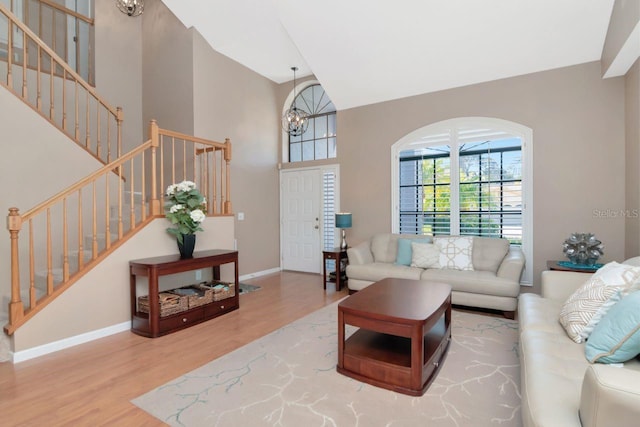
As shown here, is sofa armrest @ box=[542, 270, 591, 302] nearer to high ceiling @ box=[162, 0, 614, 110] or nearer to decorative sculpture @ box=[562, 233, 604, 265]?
decorative sculpture @ box=[562, 233, 604, 265]

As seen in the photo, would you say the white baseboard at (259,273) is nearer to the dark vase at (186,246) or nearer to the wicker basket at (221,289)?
the wicker basket at (221,289)

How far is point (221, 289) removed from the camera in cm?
394

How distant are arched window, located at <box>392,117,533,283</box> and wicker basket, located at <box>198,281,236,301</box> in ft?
8.80

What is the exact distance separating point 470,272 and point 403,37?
3.04 meters

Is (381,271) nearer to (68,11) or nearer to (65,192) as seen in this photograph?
(65,192)

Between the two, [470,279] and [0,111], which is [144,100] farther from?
[470,279]

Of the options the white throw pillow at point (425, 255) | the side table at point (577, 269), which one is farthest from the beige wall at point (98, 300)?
the side table at point (577, 269)

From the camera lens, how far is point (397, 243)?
16.0 ft

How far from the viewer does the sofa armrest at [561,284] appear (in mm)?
2812

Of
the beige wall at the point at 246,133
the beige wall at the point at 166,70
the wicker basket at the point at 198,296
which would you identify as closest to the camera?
the wicker basket at the point at 198,296

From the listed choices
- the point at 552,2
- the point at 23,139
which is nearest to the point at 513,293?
the point at 552,2

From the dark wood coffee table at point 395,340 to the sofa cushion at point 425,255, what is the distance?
151 cm

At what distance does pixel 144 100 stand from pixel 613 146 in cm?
691

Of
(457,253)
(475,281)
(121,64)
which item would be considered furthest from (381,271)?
(121,64)
